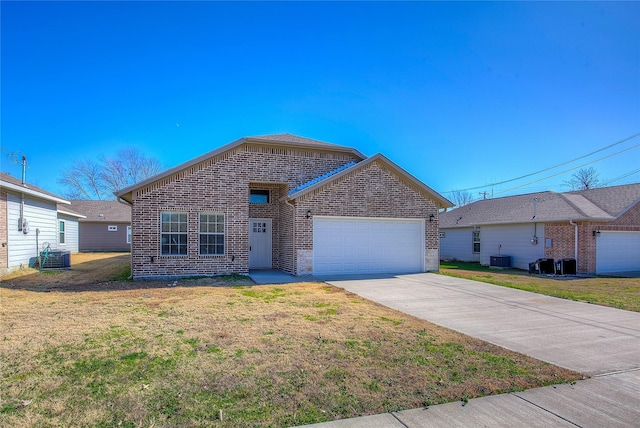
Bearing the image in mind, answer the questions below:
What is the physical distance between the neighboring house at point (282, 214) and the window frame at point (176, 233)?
0.03m

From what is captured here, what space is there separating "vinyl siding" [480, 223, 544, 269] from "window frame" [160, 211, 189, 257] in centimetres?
1652

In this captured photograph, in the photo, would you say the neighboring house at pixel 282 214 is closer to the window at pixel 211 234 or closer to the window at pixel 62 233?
the window at pixel 211 234

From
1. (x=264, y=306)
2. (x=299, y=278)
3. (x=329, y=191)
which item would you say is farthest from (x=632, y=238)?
(x=264, y=306)

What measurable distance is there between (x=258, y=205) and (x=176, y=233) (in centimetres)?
359

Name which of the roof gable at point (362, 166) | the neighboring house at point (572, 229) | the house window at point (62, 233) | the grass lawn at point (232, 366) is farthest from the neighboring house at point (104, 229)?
the neighboring house at point (572, 229)

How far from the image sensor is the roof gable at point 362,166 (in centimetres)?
1384

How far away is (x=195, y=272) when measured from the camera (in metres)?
13.6

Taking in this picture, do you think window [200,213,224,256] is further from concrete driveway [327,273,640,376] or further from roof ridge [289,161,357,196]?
concrete driveway [327,273,640,376]

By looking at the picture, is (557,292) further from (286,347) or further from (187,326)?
(187,326)

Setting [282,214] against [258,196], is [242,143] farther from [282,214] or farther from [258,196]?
[282,214]

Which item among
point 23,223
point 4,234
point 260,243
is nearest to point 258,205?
point 260,243

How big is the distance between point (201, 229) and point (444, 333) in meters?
9.76

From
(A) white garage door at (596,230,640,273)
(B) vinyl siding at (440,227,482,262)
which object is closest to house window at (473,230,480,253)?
(B) vinyl siding at (440,227,482,262)

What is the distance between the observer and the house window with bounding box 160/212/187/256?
13.4 meters
